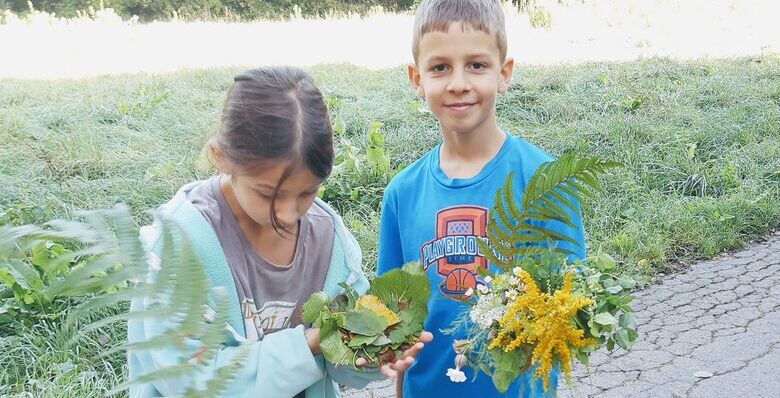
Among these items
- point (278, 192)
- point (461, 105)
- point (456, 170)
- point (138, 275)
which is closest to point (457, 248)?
point (456, 170)

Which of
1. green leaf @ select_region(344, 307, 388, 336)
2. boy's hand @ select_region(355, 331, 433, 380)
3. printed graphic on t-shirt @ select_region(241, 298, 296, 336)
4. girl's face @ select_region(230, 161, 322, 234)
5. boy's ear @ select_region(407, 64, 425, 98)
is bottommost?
boy's hand @ select_region(355, 331, 433, 380)

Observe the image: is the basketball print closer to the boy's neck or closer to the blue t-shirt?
the blue t-shirt

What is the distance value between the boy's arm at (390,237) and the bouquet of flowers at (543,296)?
59cm

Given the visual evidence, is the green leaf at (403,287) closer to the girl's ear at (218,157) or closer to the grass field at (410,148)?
the girl's ear at (218,157)

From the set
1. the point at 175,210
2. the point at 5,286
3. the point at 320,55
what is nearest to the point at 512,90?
the point at 320,55

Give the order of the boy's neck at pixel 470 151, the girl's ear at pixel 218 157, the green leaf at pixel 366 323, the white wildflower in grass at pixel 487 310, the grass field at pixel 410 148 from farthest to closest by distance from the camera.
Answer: the grass field at pixel 410 148 < the boy's neck at pixel 470 151 < the girl's ear at pixel 218 157 < the green leaf at pixel 366 323 < the white wildflower in grass at pixel 487 310

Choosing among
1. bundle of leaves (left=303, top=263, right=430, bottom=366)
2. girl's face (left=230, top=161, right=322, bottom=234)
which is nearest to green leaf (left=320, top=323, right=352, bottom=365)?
bundle of leaves (left=303, top=263, right=430, bottom=366)

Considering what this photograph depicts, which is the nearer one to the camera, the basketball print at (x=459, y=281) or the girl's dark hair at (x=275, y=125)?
the girl's dark hair at (x=275, y=125)

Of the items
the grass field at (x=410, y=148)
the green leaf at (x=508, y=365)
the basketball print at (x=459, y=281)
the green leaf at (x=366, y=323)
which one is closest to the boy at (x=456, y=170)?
the basketball print at (x=459, y=281)

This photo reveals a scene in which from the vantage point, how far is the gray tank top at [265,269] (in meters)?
1.70

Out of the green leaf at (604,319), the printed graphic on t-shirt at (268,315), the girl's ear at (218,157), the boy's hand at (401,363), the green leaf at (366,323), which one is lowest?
the boy's hand at (401,363)

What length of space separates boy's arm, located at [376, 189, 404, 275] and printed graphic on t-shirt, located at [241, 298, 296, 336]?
0.41 m

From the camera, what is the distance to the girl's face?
5.24 ft

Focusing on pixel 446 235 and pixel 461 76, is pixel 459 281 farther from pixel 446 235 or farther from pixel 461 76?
pixel 461 76
